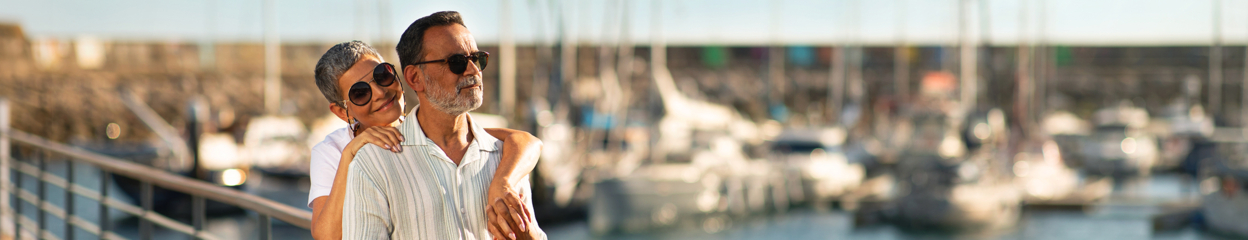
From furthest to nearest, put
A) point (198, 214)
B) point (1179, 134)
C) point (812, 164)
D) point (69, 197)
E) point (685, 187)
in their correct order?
point (1179, 134), point (812, 164), point (685, 187), point (69, 197), point (198, 214)

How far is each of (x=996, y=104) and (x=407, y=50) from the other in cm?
3027

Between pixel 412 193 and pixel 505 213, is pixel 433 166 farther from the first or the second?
pixel 505 213

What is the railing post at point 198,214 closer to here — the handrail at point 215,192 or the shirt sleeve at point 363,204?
the handrail at point 215,192

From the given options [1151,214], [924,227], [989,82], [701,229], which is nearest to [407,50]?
[701,229]

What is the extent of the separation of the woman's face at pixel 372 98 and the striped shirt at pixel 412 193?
1.10 feet

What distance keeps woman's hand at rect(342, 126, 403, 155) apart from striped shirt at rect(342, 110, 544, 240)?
12 mm

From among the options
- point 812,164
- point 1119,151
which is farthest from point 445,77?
point 1119,151

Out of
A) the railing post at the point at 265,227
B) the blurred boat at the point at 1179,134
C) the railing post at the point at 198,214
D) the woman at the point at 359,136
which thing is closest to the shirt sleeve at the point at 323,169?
the woman at the point at 359,136

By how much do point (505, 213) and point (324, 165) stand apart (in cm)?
55

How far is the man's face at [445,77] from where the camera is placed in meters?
1.91

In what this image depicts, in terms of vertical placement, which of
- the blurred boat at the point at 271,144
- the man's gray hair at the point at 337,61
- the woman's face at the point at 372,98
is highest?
the man's gray hair at the point at 337,61

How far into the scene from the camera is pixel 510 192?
1.86 m

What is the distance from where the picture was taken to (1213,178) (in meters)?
20.5

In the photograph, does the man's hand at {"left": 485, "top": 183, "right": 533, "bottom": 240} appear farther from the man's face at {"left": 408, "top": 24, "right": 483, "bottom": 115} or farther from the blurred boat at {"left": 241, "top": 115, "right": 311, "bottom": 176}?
the blurred boat at {"left": 241, "top": 115, "right": 311, "bottom": 176}
